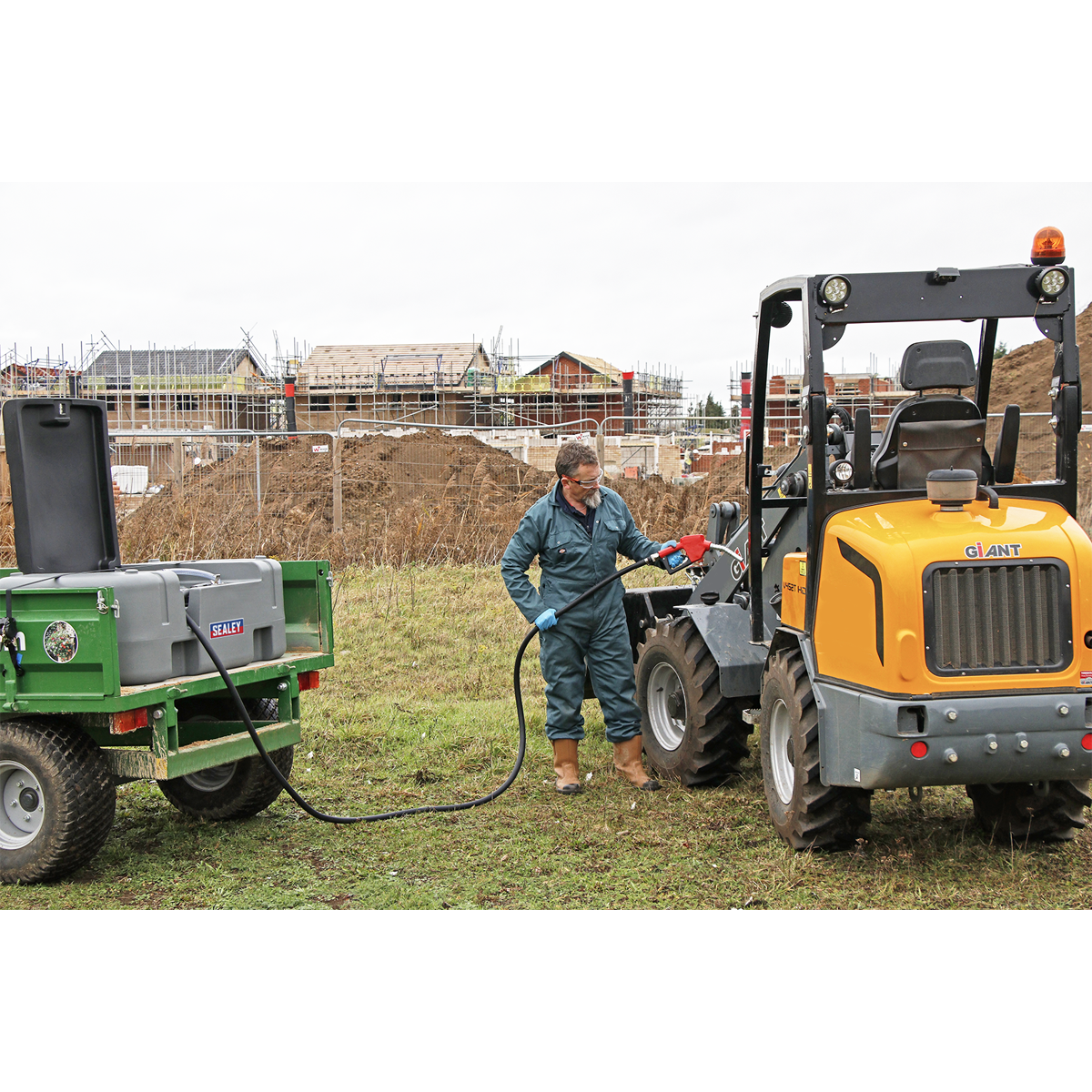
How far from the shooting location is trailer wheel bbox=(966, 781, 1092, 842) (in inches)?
199

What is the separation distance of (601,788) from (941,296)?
3351mm

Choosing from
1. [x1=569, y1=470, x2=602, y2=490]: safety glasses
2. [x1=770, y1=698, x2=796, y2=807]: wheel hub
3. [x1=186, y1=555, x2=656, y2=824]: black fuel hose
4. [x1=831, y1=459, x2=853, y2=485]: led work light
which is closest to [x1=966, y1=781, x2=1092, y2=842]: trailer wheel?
[x1=770, y1=698, x2=796, y2=807]: wheel hub

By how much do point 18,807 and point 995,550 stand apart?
457cm

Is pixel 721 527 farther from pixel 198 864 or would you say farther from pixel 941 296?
pixel 198 864

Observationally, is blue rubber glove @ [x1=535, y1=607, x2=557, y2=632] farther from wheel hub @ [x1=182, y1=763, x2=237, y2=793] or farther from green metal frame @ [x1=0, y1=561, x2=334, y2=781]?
wheel hub @ [x1=182, y1=763, x2=237, y2=793]

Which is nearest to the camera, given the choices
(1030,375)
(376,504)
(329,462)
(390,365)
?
(376,504)

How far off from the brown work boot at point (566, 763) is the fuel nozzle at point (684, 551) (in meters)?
1.22

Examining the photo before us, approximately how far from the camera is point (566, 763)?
21.3ft

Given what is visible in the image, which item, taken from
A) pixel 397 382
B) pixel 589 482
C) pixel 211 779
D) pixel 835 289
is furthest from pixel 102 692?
pixel 397 382

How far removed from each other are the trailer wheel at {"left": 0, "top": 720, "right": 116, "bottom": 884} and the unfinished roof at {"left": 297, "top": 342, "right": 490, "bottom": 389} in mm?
40816

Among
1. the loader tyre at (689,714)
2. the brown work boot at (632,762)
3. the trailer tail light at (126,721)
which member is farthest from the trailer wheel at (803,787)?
the trailer tail light at (126,721)

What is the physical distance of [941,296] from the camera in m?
4.91

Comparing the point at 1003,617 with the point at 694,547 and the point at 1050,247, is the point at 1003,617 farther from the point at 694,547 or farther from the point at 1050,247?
the point at 694,547

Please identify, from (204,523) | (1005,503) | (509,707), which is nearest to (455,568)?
(204,523)
